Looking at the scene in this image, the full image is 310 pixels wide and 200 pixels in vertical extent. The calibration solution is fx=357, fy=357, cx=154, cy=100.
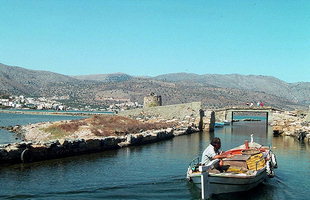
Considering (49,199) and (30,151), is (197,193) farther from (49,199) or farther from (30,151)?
(30,151)

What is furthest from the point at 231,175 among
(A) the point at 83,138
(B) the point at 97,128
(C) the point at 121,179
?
(B) the point at 97,128

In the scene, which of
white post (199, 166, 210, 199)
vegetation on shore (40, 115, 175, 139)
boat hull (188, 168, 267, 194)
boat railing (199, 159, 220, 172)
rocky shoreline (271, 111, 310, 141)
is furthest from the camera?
rocky shoreline (271, 111, 310, 141)

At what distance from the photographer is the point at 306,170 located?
85.1ft

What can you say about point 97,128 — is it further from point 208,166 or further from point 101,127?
point 208,166

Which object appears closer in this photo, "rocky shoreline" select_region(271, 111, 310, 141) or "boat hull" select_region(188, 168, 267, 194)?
"boat hull" select_region(188, 168, 267, 194)

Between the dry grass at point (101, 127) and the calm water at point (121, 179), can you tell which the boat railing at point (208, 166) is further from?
the dry grass at point (101, 127)

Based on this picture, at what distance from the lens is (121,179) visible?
21406mm

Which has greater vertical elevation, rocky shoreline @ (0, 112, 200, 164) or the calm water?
rocky shoreline @ (0, 112, 200, 164)

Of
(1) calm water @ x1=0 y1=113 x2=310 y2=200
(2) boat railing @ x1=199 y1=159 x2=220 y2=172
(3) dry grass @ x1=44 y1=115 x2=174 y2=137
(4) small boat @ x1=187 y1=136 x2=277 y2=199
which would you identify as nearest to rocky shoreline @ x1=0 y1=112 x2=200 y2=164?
(3) dry grass @ x1=44 y1=115 x2=174 y2=137

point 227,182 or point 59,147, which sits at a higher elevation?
point 59,147

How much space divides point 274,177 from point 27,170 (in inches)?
638

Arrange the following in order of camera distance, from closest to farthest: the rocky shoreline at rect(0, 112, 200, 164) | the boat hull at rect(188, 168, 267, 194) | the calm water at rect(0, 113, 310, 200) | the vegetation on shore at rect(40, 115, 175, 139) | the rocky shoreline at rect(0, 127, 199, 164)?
the boat hull at rect(188, 168, 267, 194) < the calm water at rect(0, 113, 310, 200) < the rocky shoreline at rect(0, 127, 199, 164) < the rocky shoreline at rect(0, 112, 200, 164) < the vegetation on shore at rect(40, 115, 175, 139)

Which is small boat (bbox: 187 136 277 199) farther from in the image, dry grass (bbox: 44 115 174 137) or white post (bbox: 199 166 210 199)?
dry grass (bbox: 44 115 174 137)

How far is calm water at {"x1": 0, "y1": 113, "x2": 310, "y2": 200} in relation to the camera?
18406 millimetres
